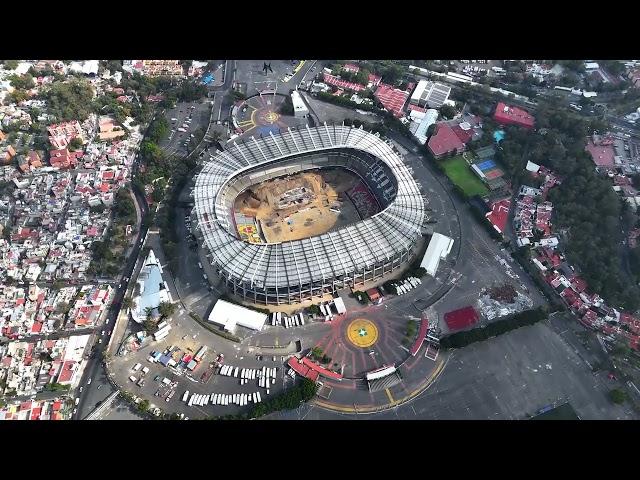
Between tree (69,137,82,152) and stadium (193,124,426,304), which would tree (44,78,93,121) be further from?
stadium (193,124,426,304)

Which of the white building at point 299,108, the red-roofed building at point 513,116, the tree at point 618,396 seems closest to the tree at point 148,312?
the white building at point 299,108

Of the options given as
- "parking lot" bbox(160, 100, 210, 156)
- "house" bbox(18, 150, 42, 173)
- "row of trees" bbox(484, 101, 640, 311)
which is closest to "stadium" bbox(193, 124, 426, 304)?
"parking lot" bbox(160, 100, 210, 156)

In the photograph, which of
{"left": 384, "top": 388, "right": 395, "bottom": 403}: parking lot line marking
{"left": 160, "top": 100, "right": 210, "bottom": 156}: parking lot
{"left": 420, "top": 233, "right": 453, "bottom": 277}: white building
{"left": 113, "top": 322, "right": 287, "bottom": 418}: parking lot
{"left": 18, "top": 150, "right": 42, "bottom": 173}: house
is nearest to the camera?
{"left": 113, "top": 322, "right": 287, "bottom": 418}: parking lot

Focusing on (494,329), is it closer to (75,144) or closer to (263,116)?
(263,116)

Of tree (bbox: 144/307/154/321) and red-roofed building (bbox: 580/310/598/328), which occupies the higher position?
red-roofed building (bbox: 580/310/598/328)

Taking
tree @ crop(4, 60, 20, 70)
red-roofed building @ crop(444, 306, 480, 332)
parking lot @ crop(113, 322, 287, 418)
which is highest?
red-roofed building @ crop(444, 306, 480, 332)

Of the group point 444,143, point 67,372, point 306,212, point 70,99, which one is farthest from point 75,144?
point 444,143
